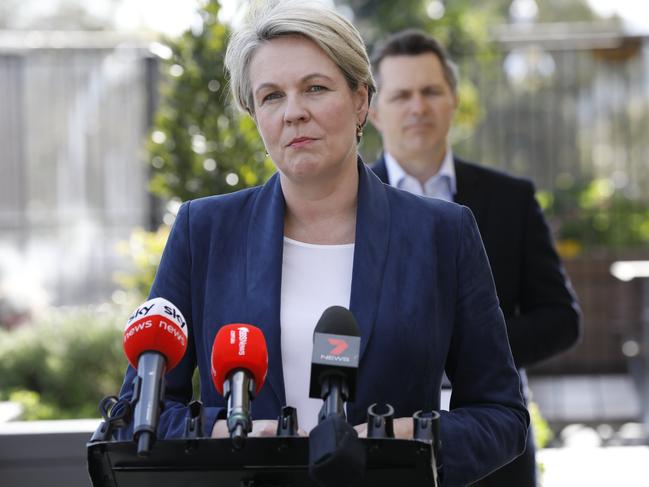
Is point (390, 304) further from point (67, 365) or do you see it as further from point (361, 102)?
point (67, 365)

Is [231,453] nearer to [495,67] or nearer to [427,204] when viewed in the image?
[427,204]

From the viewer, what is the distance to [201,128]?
17.5 ft

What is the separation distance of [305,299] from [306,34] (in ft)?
1.83

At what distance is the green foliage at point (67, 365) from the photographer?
7.04 m

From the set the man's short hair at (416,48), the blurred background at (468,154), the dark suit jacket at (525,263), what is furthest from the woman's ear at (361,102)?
the blurred background at (468,154)

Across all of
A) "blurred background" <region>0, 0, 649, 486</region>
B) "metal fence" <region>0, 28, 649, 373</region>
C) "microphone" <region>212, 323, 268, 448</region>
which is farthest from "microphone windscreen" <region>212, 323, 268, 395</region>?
"metal fence" <region>0, 28, 649, 373</region>

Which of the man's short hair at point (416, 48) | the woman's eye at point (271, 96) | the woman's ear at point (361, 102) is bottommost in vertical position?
the woman's eye at point (271, 96)

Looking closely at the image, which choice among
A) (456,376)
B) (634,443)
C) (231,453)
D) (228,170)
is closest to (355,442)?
(231,453)

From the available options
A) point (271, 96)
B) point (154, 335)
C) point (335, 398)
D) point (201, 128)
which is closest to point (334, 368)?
point (335, 398)

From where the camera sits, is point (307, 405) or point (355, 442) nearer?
point (355, 442)

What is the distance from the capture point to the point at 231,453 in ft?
5.86

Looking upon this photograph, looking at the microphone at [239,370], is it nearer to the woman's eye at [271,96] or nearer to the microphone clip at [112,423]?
the microphone clip at [112,423]

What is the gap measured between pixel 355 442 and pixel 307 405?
0.66 metres

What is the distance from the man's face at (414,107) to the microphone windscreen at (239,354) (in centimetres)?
203
